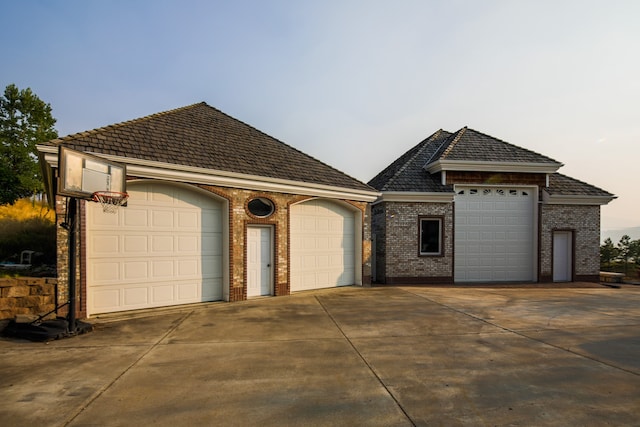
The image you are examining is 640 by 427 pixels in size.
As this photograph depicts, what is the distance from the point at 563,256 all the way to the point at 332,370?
50.7ft

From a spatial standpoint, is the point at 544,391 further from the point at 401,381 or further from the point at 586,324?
the point at 586,324

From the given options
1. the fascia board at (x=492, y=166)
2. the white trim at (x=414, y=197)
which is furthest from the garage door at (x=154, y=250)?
the fascia board at (x=492, y=166)

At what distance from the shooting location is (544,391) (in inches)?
175

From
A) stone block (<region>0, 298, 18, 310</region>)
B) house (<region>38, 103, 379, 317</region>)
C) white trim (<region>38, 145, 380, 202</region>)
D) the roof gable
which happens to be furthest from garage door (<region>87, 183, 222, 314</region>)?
the roof gable

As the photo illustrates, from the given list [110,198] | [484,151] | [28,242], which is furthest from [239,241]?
[484,151]

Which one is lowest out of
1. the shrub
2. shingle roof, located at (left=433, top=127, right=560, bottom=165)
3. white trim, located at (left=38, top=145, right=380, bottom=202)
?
the shrub

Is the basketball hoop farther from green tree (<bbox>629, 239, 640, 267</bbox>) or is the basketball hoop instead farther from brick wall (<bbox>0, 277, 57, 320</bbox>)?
green tree (<bbox>629, 239, 640, 267</bbox>)

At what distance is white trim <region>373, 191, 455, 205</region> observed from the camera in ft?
47.9

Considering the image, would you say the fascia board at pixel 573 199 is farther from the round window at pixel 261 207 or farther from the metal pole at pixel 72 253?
the metal pole at pixel 72 253

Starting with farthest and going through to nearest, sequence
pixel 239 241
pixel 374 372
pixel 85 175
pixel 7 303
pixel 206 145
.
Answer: pixel 206 145
pixel 239 241
pixel 7 303
pixel 85 175
pixel 374 372

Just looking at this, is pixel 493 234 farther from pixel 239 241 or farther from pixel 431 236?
pixel 239 241

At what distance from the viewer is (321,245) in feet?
42.2

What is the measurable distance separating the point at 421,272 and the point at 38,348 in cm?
1272

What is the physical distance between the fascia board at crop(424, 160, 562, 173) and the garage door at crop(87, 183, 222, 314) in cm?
977
